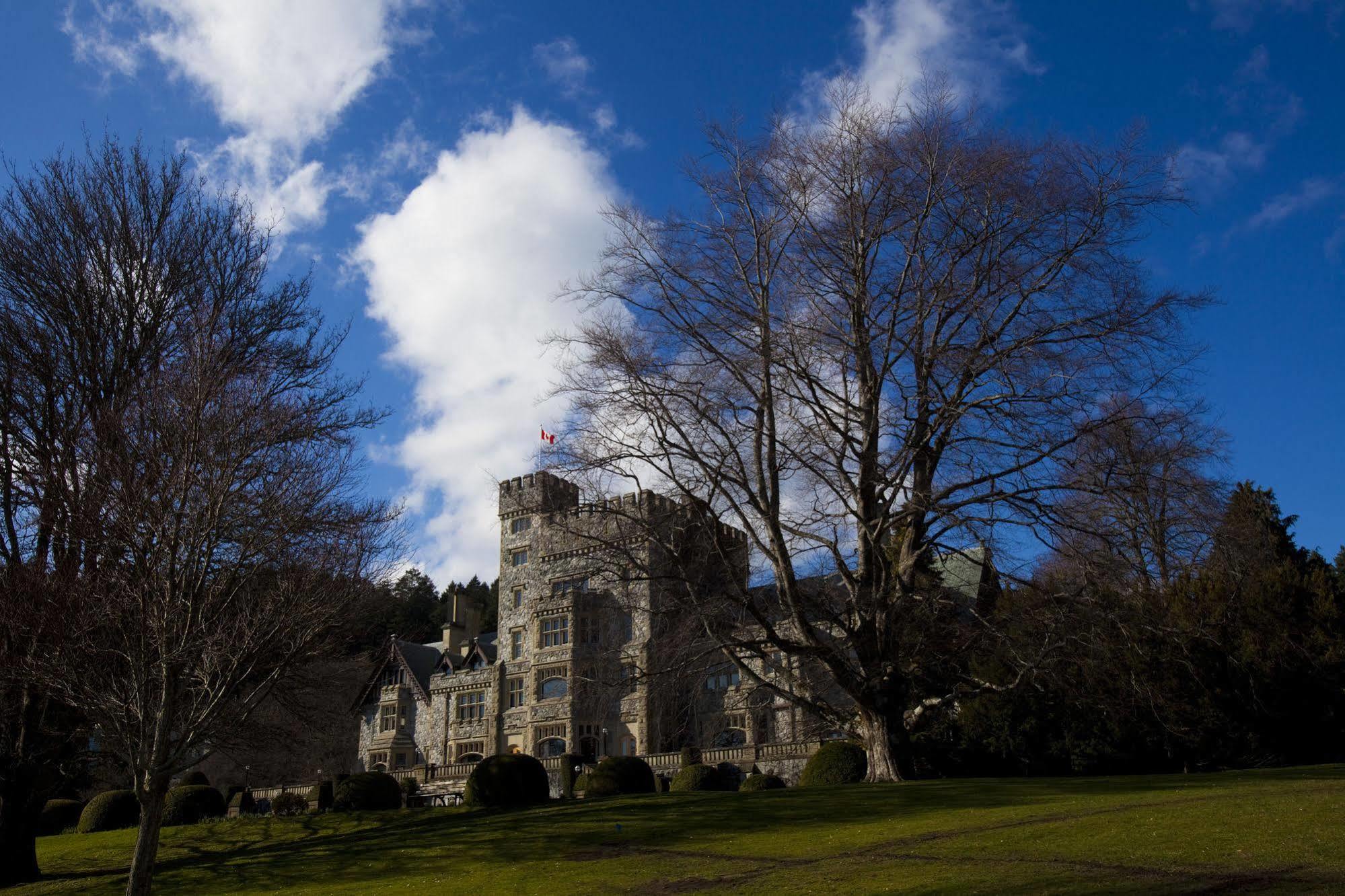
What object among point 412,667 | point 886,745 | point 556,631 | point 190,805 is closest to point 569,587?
point 556,631

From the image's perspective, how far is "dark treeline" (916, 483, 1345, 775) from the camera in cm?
2362

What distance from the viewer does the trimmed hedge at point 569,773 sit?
116 ft

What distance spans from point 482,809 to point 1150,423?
639 inches

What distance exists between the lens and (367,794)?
89.5 feet

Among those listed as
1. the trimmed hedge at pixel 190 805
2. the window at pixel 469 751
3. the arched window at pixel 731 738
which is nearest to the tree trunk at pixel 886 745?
the trimmed hedge at pixel 190 805

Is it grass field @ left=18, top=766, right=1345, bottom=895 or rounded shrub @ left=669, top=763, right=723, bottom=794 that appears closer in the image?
grass field @ left=18, top=766, right=1345, bottom=895

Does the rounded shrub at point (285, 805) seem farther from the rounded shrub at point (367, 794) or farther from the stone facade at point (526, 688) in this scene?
the stone facade at point (526, 688)

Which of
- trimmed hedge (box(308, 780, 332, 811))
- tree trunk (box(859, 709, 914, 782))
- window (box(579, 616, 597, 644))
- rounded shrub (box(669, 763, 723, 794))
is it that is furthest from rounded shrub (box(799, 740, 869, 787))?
window (box(579, 616, 597, 644))

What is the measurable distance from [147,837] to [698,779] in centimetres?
1942

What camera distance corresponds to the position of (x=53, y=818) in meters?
32.3

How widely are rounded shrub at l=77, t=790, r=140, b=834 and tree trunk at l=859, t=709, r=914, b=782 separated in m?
20.9

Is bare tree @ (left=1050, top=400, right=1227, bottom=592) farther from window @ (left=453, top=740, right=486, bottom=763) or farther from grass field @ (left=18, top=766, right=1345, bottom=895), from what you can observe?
window @ (left=453, top=740, right=486, bottom=763)

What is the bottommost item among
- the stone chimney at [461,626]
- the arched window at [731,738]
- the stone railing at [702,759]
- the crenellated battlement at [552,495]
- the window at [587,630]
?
the stone railing at [702,759]

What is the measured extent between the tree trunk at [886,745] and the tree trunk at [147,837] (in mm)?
12275
